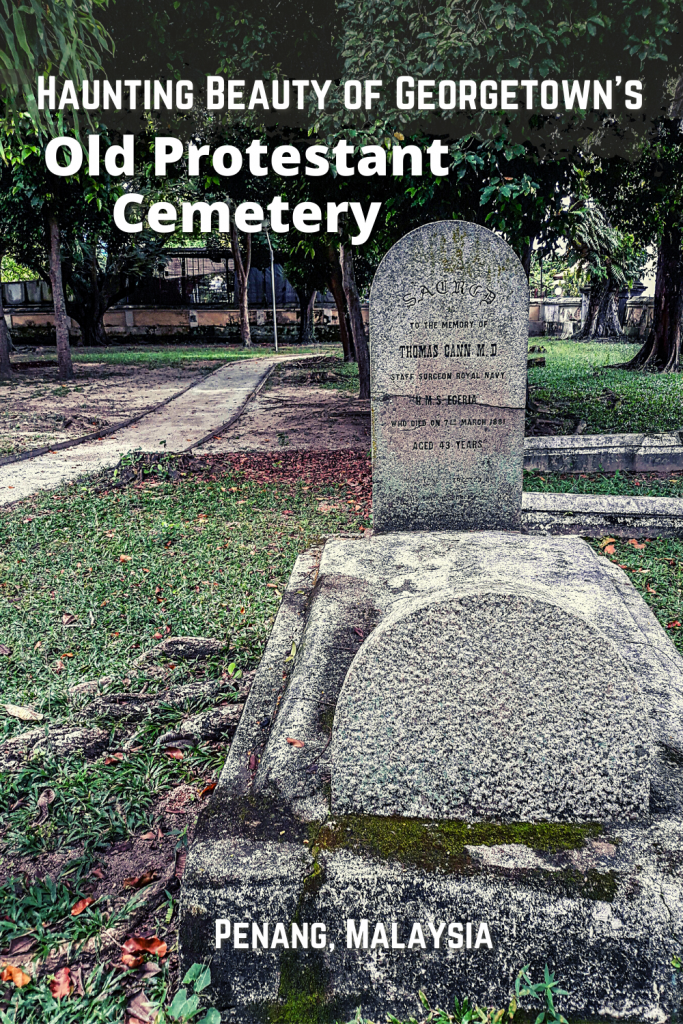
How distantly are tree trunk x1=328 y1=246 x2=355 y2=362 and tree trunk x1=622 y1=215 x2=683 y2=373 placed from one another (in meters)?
6.37

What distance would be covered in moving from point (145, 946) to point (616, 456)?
249 inches

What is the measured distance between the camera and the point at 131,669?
3.72 m

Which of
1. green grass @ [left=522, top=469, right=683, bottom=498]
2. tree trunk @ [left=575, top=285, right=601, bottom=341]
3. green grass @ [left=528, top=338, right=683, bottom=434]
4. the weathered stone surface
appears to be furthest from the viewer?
tree trunk @ [left=575, top=285, right=601, bottom=341]

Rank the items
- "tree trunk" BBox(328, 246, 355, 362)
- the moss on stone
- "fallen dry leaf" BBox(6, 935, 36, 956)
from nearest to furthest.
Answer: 1. the moss on stone
2. "fallen dry leaf" BBox(6, 935, 36, 956)
3. "tree trunk" BBox(328, 246, 355, 362)

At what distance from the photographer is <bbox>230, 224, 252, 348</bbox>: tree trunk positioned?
26.0 m

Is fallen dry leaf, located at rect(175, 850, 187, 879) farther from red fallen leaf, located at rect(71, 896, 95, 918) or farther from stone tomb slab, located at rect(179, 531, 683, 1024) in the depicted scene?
stone tomb slab, located at rect(179, 531, 683, 1024)

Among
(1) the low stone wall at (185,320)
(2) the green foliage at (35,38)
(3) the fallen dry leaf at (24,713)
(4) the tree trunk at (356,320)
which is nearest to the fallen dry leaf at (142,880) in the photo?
(3) the fallen dry leaf at (24,713)

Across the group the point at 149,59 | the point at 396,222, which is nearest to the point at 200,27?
the point at 149,59

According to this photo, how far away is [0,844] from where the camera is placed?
2.58 metres

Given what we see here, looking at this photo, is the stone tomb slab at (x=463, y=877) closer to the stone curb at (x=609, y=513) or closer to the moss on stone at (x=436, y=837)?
the moss on stone at (x=436, y=837)

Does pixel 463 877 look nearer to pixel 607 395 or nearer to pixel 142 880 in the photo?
pixel 142 880

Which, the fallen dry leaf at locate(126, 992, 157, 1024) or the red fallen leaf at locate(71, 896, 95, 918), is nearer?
the fallen dry leaf at locate(126, 992, 157, 1024)

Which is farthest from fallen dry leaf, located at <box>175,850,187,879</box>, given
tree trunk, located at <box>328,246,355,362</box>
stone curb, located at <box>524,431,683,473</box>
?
tree trunk, located at <box>328,246,355,362</box>

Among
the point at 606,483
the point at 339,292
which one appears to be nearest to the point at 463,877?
the point at 606,483
